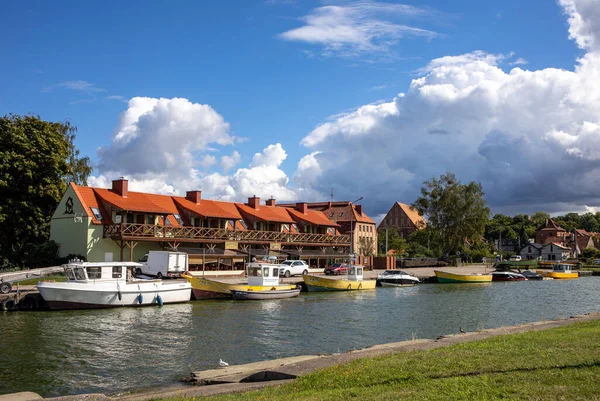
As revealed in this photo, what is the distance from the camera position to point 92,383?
17.8 meters

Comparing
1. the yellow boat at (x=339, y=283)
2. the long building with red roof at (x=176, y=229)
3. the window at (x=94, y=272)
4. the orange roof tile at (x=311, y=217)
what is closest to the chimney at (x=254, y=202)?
the long building with red roof at (x=176, y=229)

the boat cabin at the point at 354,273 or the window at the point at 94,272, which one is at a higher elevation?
the window at the point at 94,272

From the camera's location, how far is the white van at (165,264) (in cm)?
4784

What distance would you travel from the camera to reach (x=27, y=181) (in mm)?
52469

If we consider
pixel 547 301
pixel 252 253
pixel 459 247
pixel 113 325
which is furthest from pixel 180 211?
pixel 459 247

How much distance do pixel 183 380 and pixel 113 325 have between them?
1461cm

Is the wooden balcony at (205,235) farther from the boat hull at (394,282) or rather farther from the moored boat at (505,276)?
the moored boat at (505,276)

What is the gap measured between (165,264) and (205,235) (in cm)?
1271

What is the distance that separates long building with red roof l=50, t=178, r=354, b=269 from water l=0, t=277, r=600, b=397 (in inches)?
604

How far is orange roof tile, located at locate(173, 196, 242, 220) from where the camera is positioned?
6288 centimetres

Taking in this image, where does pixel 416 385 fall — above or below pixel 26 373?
above

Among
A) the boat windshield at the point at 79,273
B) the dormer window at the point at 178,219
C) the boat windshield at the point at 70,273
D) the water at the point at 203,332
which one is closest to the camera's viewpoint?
the water at the point at 203,332

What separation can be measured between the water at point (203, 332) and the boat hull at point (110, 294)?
989mm

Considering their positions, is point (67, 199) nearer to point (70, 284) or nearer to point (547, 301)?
point (70, 284)
